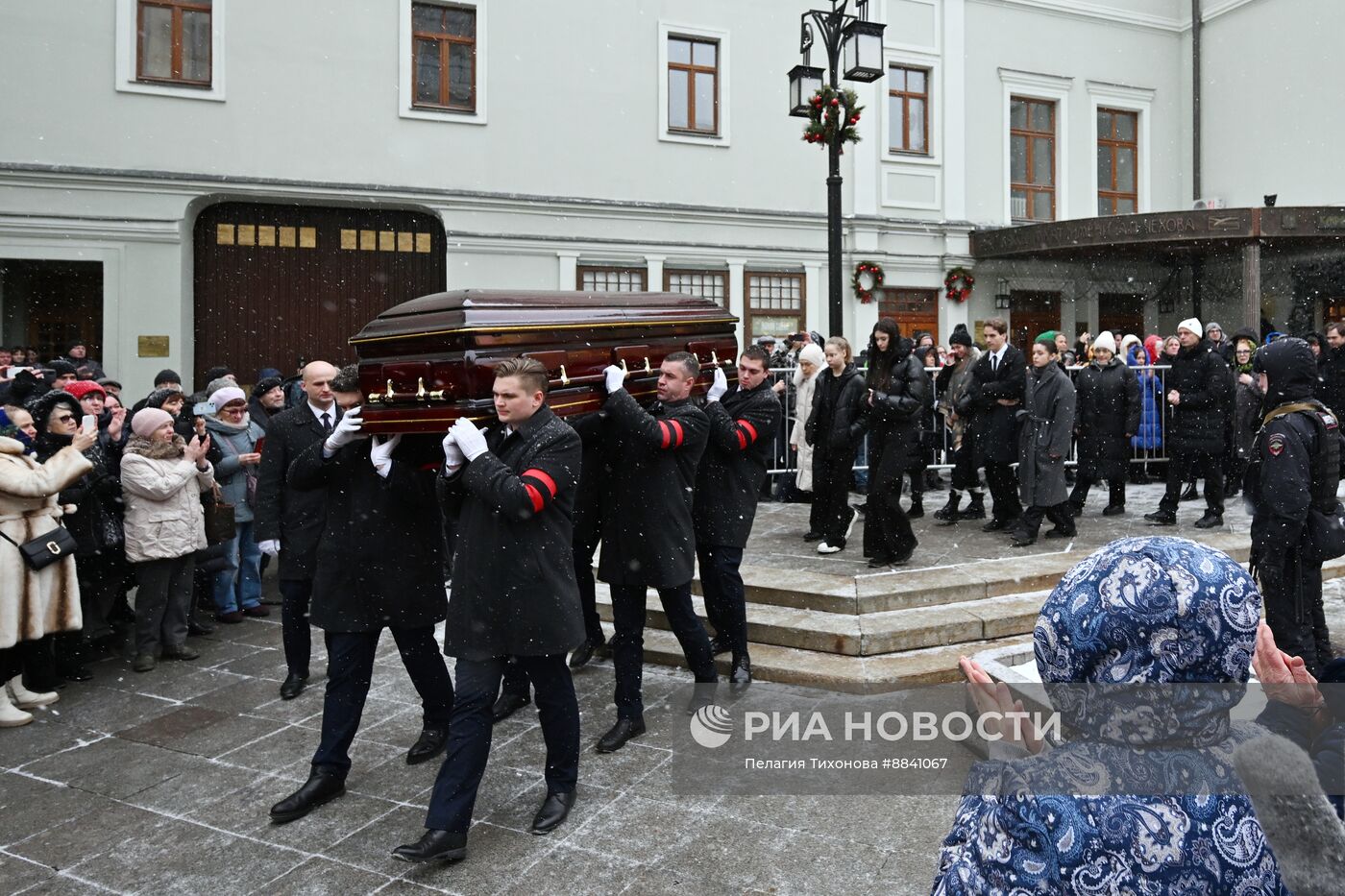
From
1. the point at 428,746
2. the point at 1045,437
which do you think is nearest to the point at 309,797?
the point at 428,746

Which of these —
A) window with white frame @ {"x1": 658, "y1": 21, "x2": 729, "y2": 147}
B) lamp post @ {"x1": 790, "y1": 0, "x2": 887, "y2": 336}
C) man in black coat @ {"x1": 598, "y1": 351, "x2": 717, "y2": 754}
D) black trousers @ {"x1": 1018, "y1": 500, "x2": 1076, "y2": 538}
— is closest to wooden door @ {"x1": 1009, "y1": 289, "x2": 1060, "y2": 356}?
window with white frame @ {"x1": 658, "y1": 21, "x2": 729, "y2": 147}

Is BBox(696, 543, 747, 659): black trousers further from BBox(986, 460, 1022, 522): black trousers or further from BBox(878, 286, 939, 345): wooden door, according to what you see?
BBox(878, 286, 939, 345): wooden door

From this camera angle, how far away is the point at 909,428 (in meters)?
7.28

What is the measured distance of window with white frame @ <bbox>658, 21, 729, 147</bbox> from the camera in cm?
1642

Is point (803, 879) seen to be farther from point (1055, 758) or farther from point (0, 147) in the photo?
point (0, 147)

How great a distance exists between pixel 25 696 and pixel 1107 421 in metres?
8.75

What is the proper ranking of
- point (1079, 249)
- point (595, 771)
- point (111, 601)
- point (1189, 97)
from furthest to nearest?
point (1189, 97) → point (1079, 249) → point (111, 601) → point (595, 771)

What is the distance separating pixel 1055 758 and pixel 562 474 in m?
2.59

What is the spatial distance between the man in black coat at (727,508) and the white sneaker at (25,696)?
379 cm

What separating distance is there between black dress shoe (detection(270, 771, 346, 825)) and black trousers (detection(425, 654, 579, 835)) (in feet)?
1.95

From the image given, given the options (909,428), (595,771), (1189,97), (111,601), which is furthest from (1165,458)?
(1189,97)

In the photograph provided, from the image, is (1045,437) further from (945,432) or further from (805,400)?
(945,432)

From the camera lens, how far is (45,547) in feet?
18.1

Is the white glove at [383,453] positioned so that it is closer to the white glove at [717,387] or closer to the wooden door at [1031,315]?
the white glove at [717,387]
